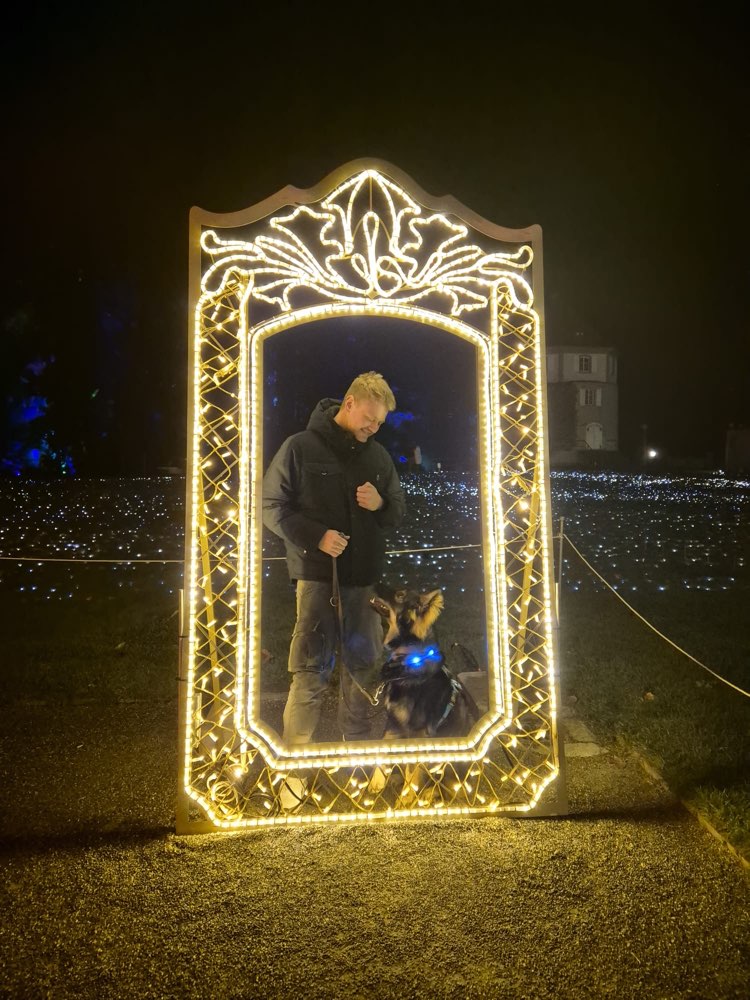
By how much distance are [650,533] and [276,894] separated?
44.7 ft

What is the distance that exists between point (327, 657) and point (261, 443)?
134 centimetres

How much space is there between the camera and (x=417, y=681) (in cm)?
364

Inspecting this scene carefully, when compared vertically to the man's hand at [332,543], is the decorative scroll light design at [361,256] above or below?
above

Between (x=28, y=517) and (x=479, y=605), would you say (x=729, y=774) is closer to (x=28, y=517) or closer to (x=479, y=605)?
(x=479, y=605)

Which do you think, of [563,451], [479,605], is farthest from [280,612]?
[563,451]

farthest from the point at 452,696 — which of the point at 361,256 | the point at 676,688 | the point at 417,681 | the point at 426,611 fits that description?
the point at 676,688

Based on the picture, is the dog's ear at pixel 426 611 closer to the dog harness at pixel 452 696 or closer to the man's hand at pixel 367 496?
the dog harness at pixel 452 696

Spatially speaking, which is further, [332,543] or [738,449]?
[738,449]

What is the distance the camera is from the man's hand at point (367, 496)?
387 cm

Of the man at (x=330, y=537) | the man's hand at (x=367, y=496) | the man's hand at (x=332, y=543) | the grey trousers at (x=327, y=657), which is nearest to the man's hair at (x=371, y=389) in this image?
the man at (x=330, y=537)

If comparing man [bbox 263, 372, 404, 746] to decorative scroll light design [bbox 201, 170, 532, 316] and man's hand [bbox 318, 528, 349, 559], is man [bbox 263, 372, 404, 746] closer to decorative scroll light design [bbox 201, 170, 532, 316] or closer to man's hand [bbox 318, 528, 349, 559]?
man's hand [bbox 318, 528, 349, 559]

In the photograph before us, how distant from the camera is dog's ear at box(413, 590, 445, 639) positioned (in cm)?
366

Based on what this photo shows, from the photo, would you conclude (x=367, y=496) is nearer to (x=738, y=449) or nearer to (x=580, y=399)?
(x=580, y=399)

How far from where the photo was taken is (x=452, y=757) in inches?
136
